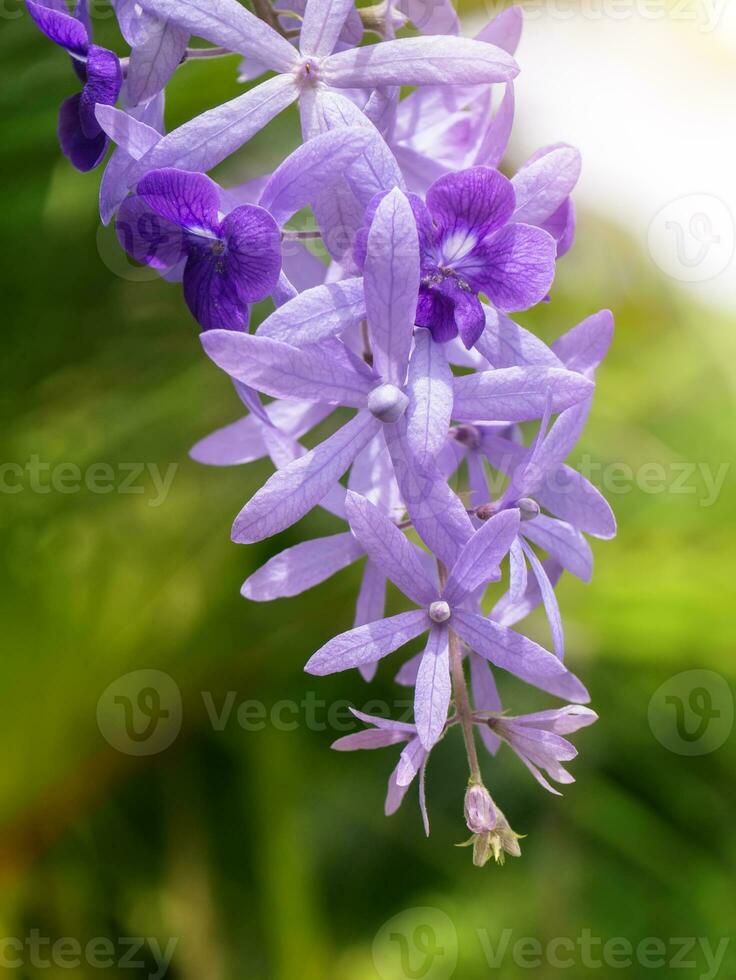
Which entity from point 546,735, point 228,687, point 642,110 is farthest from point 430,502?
point 642,110

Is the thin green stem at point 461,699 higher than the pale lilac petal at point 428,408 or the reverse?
the reverse

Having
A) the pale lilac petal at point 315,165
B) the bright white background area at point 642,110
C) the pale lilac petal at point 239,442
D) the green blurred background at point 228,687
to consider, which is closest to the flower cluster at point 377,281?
the pale lilac petal at point 315,165

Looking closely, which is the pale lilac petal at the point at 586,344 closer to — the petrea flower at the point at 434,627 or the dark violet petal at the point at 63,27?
the petrea flower at the point at 434,627

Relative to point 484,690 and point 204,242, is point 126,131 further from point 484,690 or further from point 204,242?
point 484,690

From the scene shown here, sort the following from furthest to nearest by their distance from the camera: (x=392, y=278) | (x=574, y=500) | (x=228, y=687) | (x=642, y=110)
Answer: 1. (x=642, y=110)
2. (x=228, y=687)
3. (x=574, y=500)
4. (x=392, y=278)

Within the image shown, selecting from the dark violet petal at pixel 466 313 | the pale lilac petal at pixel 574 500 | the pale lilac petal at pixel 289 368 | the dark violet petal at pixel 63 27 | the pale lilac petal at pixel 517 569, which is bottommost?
the pale lilac petal at pixel 517 569

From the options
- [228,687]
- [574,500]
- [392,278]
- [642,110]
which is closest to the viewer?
[392,278]
